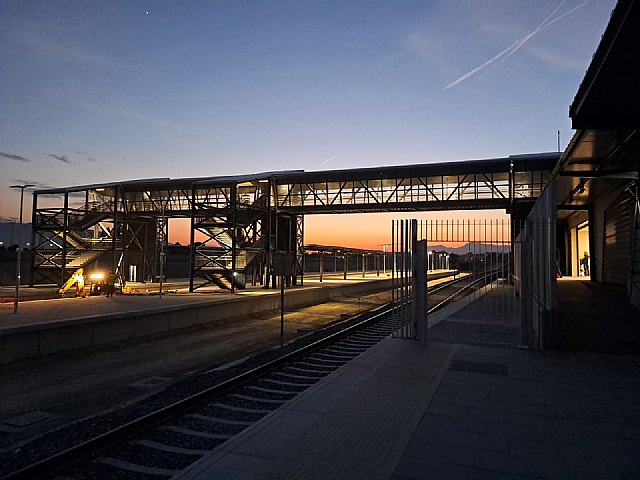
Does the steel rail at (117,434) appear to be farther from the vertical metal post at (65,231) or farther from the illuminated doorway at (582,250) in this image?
the illuminated doorway at (582,250)

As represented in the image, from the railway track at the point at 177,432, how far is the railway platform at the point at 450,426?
0.60 meters

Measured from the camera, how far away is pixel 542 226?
10.5 m

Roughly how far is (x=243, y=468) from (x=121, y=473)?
1432mm

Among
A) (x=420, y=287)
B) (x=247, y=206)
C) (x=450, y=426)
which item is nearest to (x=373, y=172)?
(x=247, y=206)

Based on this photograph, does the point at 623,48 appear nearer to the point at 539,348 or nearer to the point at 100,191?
the point at 539,348

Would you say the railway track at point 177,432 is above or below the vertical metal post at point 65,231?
below

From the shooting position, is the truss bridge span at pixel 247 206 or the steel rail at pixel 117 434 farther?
the truss bridge span at pixel 247 206

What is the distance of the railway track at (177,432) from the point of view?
5113mm

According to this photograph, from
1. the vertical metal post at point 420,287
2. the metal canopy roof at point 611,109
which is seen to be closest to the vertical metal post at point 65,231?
the vertical metal post at point 420,287

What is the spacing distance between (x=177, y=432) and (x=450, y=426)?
361cm

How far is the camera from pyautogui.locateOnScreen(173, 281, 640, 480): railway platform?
15.4 feet

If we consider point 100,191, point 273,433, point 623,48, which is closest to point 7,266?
point 100,191

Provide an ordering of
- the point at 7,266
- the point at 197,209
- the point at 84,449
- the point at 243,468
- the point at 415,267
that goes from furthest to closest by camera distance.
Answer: the point at 7,266
the point at 197,209
the point at 415,267
the point at 84,449
the point at 243,468

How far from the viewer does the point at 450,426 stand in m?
5.87
